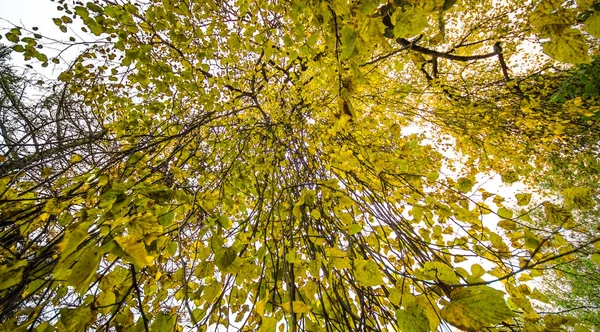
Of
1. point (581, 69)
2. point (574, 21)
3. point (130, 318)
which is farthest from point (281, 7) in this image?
point (581, 69)

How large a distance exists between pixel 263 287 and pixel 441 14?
1535 mm

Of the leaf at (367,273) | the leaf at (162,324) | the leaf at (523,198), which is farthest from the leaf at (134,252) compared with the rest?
the leaf at (523,198)

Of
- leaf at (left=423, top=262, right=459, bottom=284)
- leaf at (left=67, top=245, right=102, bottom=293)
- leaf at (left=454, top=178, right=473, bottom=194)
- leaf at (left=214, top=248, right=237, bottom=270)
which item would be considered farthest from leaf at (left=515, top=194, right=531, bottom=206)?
leaf at (left=67, top=245, right=102, bottom=293)

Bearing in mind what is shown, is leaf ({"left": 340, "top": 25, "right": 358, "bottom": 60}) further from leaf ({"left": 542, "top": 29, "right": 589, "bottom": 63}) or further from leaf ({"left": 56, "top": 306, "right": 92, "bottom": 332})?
leaf ({"left": 56, "top": 306, "right": 92, "bottom": 332})

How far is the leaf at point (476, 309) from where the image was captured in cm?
71

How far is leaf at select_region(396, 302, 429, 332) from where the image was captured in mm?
803

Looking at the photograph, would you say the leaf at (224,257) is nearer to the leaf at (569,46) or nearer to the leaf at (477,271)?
the leaf at (477,271)

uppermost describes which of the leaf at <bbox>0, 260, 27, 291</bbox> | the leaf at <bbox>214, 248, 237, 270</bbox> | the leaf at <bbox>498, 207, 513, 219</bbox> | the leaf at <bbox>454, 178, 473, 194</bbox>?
the leaf at <bbox>454, 178, 473, 194</bbox>

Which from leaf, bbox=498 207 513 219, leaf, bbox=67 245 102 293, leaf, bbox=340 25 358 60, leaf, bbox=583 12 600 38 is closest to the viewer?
leaf, bbox=67 245 102 293

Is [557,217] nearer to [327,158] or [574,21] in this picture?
[574,21]

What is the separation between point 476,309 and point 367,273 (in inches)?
15.2

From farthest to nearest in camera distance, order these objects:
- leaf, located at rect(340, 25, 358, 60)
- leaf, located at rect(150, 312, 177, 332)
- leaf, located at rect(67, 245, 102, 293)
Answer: leaf, located at rect(150, 312, 177, 332) < leaf, located at rect(340, 25, 358, 60) < leaf, located at rect(67, 245, 102, 293)

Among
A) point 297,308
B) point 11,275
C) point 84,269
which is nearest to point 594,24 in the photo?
point 297,308

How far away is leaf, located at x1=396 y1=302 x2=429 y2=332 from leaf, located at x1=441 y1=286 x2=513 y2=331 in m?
0.07
